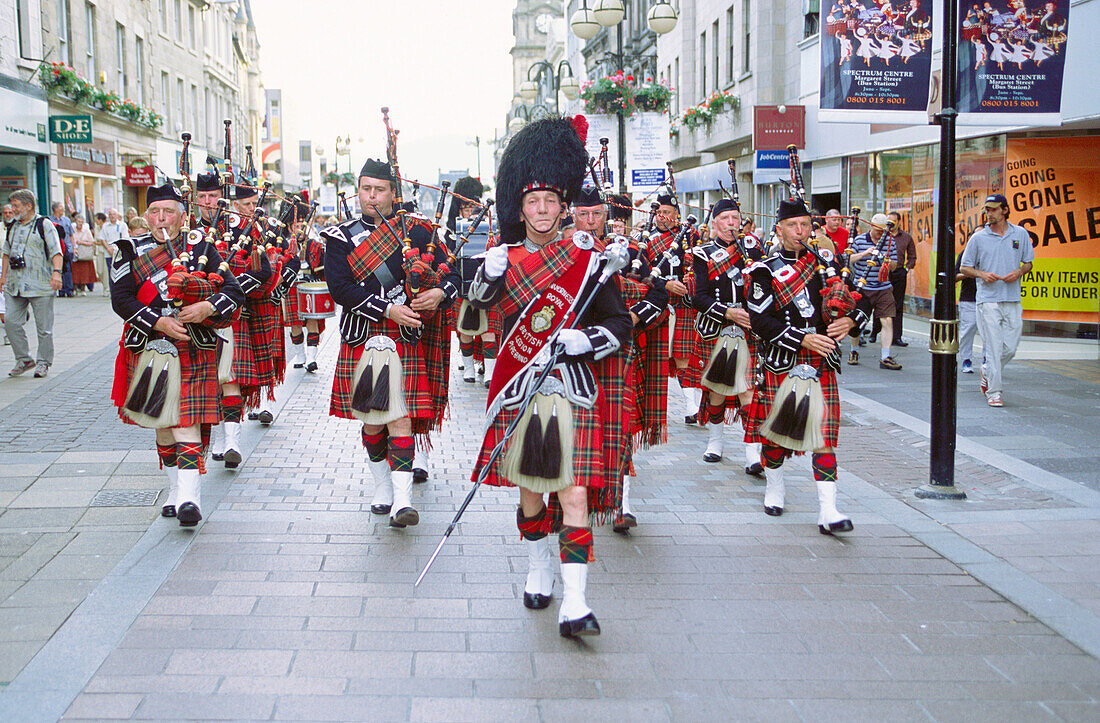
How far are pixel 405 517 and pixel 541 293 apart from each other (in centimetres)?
192

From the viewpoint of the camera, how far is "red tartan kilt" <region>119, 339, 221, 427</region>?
A: 5941 millimetres

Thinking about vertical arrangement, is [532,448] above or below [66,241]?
below

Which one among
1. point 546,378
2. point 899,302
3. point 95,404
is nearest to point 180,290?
point 546,378

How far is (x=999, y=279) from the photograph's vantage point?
33.5 ft

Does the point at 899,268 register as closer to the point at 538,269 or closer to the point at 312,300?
the point at 312,300

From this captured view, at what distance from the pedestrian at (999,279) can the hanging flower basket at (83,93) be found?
20570mm

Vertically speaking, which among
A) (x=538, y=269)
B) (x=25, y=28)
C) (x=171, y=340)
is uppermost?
(x=25, y=28)

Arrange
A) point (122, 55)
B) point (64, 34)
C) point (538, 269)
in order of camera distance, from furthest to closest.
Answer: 1. point (122, 55)
2. point (64, 34)
3. point (538, 269)

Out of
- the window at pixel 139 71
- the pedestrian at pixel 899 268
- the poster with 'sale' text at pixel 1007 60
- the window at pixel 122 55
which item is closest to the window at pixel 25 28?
the window at pixel 122 55

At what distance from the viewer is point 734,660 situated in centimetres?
418

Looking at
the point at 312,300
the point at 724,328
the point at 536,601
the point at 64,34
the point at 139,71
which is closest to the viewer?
the point at 536,601

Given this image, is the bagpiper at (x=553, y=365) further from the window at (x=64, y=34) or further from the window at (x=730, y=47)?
the window at (x=730, y=47)

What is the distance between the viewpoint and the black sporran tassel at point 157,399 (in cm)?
585

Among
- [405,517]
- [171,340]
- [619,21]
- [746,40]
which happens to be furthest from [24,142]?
[405,517]
